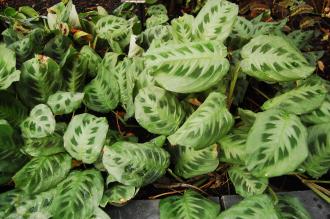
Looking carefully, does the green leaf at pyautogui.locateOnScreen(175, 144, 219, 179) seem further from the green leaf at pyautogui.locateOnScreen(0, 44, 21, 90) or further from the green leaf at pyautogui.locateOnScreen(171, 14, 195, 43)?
the green leaf at pyautogui.locateOnScreen(0, 44, 21, 90)

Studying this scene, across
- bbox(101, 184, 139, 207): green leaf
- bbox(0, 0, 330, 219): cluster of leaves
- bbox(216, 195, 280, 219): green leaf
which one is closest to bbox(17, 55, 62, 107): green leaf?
bbox(0, 0, 330, 219): cluster of leaves

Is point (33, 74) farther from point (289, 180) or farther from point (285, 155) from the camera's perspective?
point (289, 180)

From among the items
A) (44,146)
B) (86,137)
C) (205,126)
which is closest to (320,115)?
(205,126)

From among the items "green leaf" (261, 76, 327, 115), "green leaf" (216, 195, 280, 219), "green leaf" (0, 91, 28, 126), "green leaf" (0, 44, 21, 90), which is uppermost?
"green leaf" (261, 76, 327, 115)

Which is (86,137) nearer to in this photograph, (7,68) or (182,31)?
(7,68)

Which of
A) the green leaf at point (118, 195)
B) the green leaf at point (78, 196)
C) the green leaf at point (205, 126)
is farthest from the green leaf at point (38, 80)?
the green leaf at point (205, 126)

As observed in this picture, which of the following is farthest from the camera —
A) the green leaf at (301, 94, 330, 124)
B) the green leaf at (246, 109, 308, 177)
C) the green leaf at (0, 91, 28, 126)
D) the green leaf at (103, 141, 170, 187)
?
the green leaf at (0, 91, 28, 126)

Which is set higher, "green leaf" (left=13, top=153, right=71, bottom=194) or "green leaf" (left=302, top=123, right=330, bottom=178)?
"green leaf" (left=302, top=123, right=330, bottom=178)
